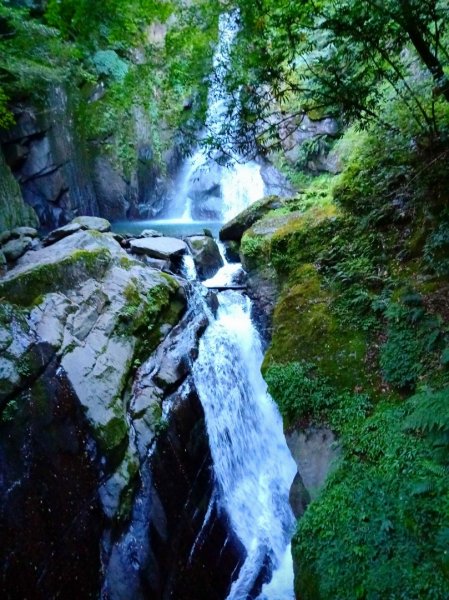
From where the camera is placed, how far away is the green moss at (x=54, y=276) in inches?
190

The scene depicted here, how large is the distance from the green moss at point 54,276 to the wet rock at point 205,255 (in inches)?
119

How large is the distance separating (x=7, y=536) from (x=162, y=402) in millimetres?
2139

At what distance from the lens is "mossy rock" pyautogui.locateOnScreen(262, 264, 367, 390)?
5.04 metres

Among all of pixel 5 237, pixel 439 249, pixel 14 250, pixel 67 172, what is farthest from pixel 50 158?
pixel 439 249

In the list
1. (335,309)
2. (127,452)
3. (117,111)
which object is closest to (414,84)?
(335,309)

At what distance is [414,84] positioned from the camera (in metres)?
5.14

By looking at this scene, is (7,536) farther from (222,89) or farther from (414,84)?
(414,84)

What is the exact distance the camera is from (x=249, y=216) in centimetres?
1008

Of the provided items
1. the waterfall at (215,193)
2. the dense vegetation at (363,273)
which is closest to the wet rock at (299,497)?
the dense vegetation at (363,273)

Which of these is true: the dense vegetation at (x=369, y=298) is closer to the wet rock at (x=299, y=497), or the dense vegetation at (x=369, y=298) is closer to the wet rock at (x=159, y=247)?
the wet rock at (x=299, y=497)

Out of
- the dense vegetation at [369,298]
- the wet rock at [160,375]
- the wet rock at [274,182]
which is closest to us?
the dense vegetation at [369,298]

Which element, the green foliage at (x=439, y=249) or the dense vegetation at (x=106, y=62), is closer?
the green foliage at (x=439, y=249)

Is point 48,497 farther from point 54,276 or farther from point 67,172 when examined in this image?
point 67,172

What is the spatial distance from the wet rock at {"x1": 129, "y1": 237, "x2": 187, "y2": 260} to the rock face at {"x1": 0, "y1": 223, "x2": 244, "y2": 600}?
2.54 meters
